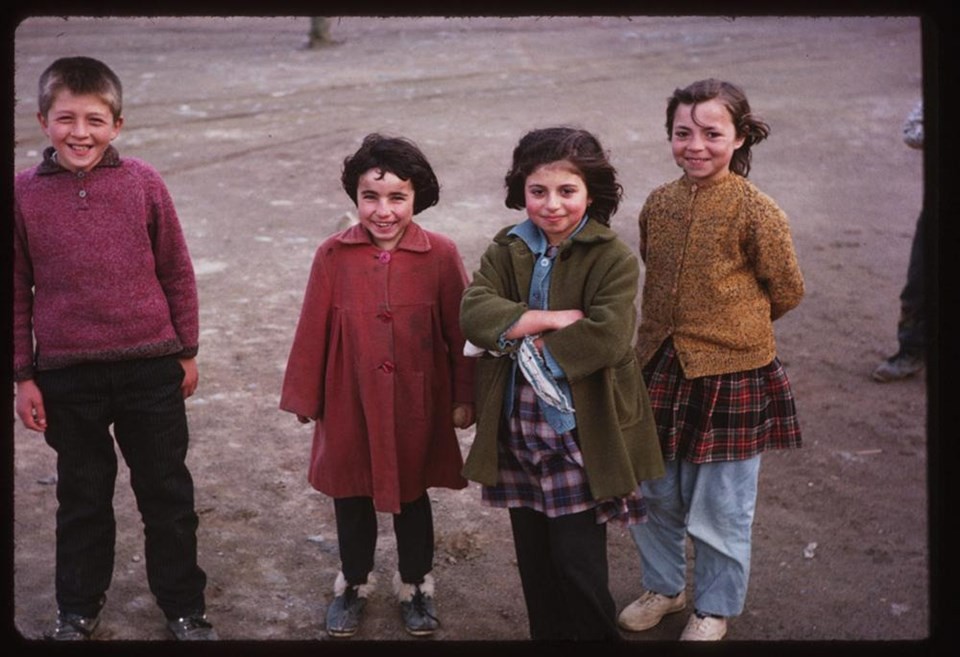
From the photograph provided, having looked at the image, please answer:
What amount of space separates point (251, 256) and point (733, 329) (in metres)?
4.37

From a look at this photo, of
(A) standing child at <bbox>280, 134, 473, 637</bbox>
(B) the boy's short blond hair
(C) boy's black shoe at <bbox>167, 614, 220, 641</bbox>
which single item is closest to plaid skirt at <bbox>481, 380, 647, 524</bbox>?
(A) standing child at <bbox>280, 134, 473, 637</bbox>

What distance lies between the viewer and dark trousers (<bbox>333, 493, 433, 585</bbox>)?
3207 mm

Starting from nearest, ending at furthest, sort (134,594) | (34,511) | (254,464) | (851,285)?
1. (134,594)
2. (34,511)
3. (254,464)
4. (851,285)

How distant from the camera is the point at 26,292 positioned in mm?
2924

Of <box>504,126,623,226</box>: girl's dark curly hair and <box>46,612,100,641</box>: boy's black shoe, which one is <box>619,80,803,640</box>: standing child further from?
<box>46,612,100,641</box>: boy's black shoe

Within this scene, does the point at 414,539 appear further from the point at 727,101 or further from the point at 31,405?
the point at 727,101

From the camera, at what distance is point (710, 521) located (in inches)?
122

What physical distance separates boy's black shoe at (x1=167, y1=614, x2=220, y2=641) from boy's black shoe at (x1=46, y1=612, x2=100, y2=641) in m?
0.23

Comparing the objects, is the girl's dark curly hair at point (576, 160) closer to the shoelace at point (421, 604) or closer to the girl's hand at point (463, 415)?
the girl's hand at point (463, 415)

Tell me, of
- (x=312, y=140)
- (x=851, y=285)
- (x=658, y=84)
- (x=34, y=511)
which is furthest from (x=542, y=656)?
(x=658, y=84)

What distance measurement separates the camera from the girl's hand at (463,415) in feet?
10.0

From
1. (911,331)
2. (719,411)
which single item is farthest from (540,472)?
(911,331)

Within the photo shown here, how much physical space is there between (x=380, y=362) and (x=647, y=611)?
113cm

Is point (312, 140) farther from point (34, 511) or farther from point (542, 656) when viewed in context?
point (542, 656)
